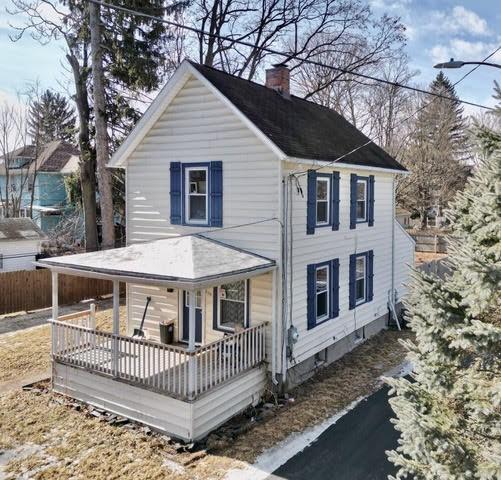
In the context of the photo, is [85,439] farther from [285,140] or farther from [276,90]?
[276,90]

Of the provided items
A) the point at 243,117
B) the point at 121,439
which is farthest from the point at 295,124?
the point at 121,439

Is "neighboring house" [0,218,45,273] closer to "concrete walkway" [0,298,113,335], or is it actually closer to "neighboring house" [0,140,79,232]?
"concrete walkway" [0,298,113,335]

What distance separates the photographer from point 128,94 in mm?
21312

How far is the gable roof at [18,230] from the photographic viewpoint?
24.8 metres

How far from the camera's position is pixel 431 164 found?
36594 mm

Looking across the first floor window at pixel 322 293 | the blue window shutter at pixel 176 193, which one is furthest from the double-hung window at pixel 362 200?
the blue window shutter at pixel 176 193

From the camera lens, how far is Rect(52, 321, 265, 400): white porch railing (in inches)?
342

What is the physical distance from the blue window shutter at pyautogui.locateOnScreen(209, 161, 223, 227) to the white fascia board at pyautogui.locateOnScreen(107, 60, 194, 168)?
6.88 feet

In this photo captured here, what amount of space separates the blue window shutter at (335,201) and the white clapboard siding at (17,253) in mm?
18822

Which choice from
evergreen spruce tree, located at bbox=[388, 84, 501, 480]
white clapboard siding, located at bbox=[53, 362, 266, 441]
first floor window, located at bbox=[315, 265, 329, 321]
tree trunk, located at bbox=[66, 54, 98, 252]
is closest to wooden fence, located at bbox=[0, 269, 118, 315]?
tree trunk, located at bbox=[66, 54, 98, 252]

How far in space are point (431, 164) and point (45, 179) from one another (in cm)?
3122

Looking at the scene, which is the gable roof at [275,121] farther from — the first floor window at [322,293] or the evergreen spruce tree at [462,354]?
the evergreen spruce tree at [462,354]

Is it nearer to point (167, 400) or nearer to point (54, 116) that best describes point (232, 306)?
point (167, 400)

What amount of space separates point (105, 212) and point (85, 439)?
1354 centimetres
